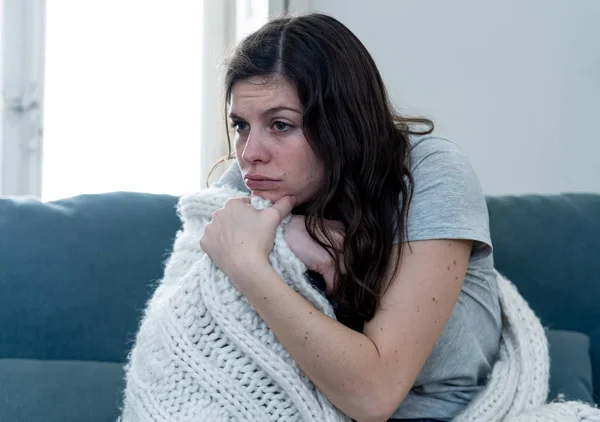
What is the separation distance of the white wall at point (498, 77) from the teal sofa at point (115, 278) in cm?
89

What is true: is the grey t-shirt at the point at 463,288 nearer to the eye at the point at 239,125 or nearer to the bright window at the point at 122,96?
the eye at the point at 239,125

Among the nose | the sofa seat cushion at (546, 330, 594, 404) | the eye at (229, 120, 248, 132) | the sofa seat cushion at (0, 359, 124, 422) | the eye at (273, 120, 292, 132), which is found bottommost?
the sofa seat cushion at (0, 359, 124, 422)

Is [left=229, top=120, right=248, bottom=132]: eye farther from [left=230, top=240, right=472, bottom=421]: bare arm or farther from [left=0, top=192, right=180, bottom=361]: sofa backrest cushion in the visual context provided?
[left=0, top=192, right=180, bottom=361]: sofa backrest cushion

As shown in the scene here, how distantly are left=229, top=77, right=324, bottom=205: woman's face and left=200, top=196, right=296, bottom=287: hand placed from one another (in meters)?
0.04

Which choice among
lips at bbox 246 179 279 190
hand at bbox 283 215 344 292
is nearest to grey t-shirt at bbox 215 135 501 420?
hand at bbox 283 215 344 292

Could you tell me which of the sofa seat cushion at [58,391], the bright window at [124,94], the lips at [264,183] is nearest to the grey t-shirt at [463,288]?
the lips at [264,183]

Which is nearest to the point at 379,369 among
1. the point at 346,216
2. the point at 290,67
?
the point at 346,216

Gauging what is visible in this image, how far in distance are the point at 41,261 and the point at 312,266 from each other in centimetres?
62

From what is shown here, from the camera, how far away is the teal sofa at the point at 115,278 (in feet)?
4.87

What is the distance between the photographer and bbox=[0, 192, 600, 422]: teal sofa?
4.87 ft

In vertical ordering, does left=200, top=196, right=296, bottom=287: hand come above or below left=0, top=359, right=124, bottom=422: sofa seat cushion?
above

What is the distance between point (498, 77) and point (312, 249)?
5.15ft

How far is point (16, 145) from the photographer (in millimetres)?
2484

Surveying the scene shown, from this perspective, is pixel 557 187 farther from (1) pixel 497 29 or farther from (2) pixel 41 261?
(2) pixel 41 261
